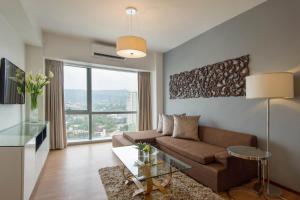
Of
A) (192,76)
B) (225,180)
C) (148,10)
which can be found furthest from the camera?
(192,76)

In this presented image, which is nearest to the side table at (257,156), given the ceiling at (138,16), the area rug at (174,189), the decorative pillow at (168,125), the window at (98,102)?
the area rug at (174,189)

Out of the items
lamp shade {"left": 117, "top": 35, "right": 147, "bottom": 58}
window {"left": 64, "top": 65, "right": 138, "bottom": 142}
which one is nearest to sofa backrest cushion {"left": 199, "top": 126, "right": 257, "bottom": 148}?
lamp shade {"left": 117, "top": 35, "right": 147, "bottom": 58}

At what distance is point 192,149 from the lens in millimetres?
2646

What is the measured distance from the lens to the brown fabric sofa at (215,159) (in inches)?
83.8

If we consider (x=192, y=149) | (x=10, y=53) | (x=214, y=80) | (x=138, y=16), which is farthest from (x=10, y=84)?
(x=214, y=80)

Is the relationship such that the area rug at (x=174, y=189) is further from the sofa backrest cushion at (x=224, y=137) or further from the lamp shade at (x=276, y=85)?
the lamp shade at (x=276, y=85)

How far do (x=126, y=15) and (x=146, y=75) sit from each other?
8.14 ft

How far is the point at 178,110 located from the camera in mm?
4379

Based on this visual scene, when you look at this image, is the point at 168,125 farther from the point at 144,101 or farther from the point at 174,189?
the point at 144,101

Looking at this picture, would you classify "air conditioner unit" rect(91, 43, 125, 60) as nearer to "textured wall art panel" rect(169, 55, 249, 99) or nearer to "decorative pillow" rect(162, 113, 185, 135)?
"textured wall art panel" rect(169, 55, 249, 99)

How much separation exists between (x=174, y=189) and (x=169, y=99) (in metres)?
2.89

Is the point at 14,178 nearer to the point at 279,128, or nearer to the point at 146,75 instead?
the point at 279,128

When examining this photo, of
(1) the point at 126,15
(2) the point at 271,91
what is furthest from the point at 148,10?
(2) the point at 271,91

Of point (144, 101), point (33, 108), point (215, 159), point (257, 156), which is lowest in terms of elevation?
point (215, 159)
